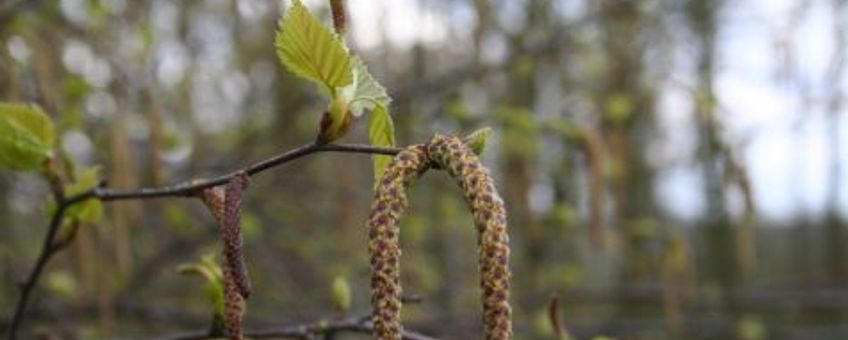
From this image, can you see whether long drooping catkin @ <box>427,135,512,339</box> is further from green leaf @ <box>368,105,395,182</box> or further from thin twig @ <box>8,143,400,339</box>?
green leaf @ <box>368,105,395,182</box>

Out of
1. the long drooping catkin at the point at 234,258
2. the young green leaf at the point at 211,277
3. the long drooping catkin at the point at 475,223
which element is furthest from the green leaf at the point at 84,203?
the long drooping catkin at the point at 475,223

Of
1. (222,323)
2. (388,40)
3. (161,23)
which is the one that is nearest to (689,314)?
(388,40)

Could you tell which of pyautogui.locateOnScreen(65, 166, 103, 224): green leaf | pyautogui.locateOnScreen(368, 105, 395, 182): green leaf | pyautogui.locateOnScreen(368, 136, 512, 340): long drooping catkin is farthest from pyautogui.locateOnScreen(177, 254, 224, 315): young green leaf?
pyautogui.locateOnScreen(368, 136, 512, 340): long drooping catkin

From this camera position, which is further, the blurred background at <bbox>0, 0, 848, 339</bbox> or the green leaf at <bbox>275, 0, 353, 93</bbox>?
the blurred background at <bbox>0, 0, 848, 339</bbox>

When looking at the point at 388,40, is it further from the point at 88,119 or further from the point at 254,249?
the point at 88,119

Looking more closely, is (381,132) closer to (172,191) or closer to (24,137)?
(172,191)

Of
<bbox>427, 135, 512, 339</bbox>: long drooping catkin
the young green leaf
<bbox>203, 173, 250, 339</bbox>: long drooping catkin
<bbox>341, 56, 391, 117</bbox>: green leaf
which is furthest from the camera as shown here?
the young green leaf
